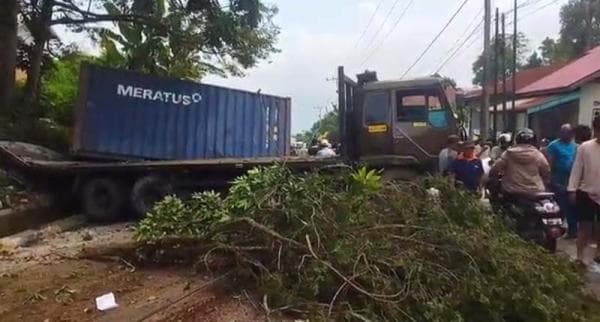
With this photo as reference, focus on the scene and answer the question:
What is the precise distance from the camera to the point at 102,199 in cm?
1084

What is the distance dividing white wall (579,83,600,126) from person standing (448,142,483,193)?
12383mm

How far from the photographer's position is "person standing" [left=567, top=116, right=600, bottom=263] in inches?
244

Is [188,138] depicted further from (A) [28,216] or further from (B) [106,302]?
(B) [106,302]

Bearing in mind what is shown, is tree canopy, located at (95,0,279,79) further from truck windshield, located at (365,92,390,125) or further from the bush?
the bush

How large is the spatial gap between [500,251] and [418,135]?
5.27 metres

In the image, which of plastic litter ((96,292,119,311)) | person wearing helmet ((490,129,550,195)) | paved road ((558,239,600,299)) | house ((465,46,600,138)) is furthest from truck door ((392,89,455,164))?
house ((465,46,600,138))

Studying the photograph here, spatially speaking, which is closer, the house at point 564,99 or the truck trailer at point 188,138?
the truck trailer at point 188,138

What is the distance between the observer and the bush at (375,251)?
169 inches

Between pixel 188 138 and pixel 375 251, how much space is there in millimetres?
8220

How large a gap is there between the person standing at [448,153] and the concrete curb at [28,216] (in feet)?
20.4

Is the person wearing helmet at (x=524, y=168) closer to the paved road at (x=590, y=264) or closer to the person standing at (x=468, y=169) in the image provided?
the paved road at (x=590, y=264)

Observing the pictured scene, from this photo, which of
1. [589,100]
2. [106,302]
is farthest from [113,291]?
[589,100]

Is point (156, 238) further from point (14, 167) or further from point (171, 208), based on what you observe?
point (14, 167)

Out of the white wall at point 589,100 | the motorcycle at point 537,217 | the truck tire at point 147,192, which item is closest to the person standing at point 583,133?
the motorcycle at point 537,217
